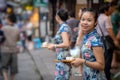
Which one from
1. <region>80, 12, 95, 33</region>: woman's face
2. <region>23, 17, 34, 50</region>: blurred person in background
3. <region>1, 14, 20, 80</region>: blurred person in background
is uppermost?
<region>80, 12, 95, 33</region>: woman's face

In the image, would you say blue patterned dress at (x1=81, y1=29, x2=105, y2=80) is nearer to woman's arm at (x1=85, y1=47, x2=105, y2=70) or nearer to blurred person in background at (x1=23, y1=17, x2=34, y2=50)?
woman's arm at (x1=85, y1=47, x2=105, y2=70)

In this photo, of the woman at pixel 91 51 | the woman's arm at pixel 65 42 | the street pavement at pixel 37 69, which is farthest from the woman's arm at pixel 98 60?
the street pavement at pixel 37 69

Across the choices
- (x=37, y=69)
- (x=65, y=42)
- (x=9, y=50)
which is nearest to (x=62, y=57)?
(x=65, y=42)

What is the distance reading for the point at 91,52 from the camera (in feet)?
16.0

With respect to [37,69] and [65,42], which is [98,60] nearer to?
[65,42]

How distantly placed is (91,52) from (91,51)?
12 millimetres

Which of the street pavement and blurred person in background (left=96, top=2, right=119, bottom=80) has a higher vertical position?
blurred person in background (left=96, top=2, right=119, bottom=80)

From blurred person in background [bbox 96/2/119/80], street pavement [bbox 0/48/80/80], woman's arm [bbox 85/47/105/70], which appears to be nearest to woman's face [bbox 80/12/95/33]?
woman's arm [bbox 85/47/105/70]

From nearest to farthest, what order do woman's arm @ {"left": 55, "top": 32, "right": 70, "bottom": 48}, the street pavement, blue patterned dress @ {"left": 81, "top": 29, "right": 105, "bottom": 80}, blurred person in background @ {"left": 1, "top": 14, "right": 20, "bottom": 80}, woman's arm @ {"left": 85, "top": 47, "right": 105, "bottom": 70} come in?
woman's arm @ {"left": 85, "top": 47, "right": 105, "bottom": 70} → blue patterned dress @ {"left": 81, "top": 29, "right": 105, "bottom": 80} → woman's arm @ {"left": 55, "top": 32, "right": 70, "bottom": 48} → blurred person in background @ {"left": 1, "top": 14, "right": 20, "bottom": 80} → the street pavement

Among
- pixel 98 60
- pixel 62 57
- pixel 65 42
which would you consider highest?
pixel 98 60

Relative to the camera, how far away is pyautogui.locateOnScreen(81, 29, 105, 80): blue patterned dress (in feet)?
16.0

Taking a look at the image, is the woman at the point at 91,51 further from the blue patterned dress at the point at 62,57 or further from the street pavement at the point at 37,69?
the street pavement at the point at 37,69

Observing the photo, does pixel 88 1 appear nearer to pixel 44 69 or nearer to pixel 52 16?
pixel 44 69

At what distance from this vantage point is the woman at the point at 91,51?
4766 millimetres
